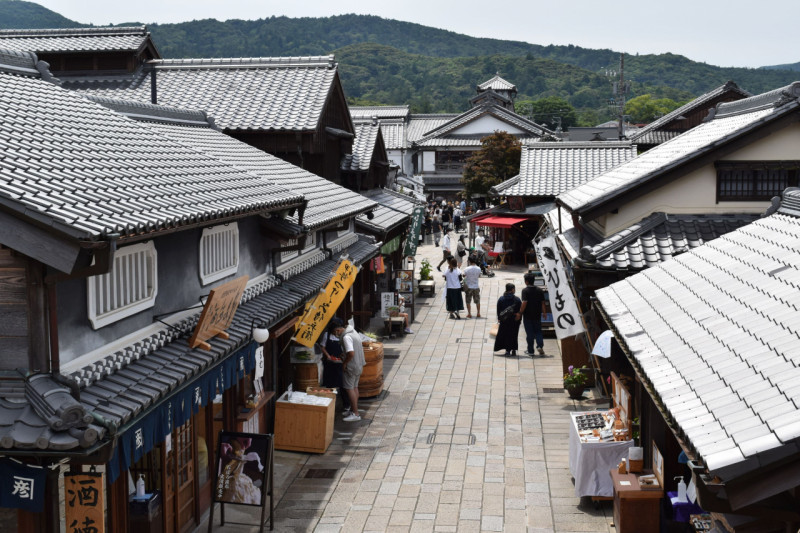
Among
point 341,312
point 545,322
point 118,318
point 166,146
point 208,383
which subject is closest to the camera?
point 118,318

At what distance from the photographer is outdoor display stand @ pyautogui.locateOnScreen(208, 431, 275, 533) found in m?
10.6

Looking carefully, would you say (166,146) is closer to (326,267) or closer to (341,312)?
(326,267)

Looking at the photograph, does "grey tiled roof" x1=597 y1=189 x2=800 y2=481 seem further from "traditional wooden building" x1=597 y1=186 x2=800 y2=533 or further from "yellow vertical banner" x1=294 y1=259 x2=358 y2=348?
Answer: "yellow vertical banner" x1=294 y1=259 x2=358 y2=348

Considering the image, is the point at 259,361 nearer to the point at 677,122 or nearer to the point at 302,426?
the point at 302,426

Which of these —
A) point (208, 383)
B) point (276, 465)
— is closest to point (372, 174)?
point (276, 465)

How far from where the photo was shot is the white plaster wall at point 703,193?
15.1m

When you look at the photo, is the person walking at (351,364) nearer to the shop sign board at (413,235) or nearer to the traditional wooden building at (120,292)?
the traditional wooden building at (120,292)

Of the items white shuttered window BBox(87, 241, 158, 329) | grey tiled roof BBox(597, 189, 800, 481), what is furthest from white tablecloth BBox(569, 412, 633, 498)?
white shuttered window BBox(87, 241, 158, 329)

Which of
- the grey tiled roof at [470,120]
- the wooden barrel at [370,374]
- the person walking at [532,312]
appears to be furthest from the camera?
the grey tiled roof at [470,120]

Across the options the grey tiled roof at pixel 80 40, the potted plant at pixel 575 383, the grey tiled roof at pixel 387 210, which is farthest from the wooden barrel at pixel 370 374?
the grey tiled roof at pixel 80 40

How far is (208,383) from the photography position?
9.82 metres

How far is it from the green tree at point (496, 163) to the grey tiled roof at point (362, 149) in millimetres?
18849

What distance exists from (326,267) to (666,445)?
31.0 ft

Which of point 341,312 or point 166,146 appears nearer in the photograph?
point 166,146
